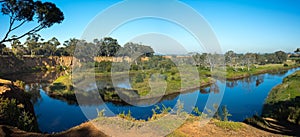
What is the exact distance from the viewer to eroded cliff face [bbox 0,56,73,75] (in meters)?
34.3

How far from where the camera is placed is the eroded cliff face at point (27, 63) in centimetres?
3431

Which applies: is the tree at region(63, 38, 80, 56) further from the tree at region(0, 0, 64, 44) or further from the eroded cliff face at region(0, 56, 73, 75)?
the tree at region(0, 0, 64, 44)

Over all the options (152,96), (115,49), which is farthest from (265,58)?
(152,96)

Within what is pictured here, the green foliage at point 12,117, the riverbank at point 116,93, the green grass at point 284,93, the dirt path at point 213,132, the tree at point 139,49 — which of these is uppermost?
the tree at point 139,49

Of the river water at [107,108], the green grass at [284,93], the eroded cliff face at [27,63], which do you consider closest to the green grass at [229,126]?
the river water at [107,108]

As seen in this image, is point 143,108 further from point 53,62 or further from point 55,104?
point 53,62

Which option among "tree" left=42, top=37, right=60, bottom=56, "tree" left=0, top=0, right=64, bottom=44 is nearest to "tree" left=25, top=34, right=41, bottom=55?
"tree" left=42, top=37, right=60, bottom=56

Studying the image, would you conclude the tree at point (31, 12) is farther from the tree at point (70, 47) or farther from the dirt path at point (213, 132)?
the tree at point (70, 47)

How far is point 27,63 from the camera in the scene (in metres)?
39.8

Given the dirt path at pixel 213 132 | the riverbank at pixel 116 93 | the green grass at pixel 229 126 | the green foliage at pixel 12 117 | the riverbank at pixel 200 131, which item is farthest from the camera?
the riverbank at pixel 116 93

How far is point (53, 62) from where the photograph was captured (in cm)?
4597

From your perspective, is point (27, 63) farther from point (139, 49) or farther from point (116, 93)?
point (139, 49)

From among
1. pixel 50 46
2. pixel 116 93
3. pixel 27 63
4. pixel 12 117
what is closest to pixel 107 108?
pixel 116 93

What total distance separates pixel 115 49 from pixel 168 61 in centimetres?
1000
